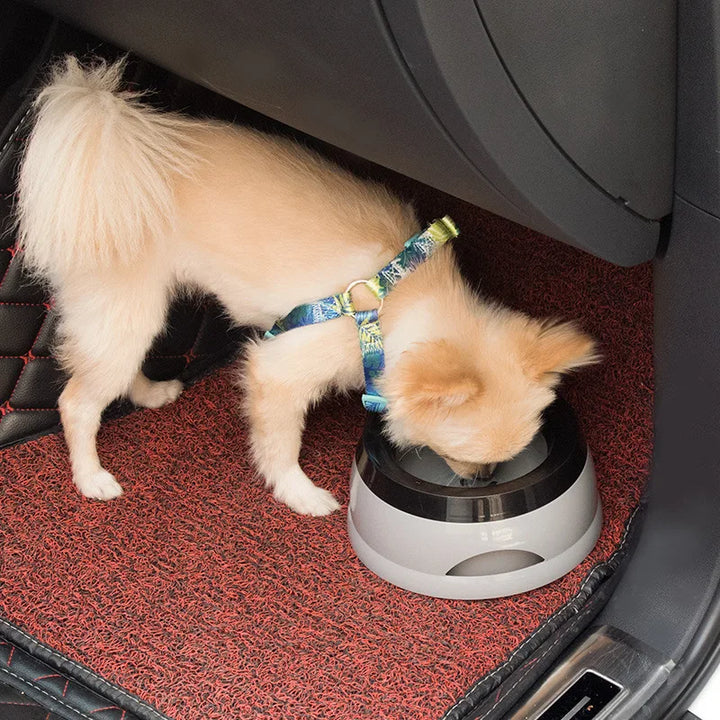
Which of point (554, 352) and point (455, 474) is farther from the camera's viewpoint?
point (455, 474)

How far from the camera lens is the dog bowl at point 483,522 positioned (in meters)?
1.33

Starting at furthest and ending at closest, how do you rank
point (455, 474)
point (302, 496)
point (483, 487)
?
point (302, 496), point (455, 474), point (483, 487)

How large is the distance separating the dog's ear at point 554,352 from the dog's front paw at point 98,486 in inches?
30.5

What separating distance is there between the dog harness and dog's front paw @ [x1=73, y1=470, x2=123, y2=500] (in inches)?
18.6

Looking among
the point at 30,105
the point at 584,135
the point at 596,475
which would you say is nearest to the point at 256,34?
the point at 584,135

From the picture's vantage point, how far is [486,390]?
52.8 inches

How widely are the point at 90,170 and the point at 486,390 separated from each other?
677 mm

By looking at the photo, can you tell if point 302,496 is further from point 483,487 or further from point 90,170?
point 90,170

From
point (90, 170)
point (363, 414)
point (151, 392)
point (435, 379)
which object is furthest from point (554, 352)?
point (151, 392)

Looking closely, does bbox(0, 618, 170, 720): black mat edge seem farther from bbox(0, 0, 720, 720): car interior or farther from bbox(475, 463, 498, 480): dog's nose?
bbox(475, 463, 498, 480): dog's nose

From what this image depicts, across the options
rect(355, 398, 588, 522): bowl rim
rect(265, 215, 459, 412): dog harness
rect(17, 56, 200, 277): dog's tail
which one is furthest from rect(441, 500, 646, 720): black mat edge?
rect(17, 56, 200, 277): dog's tail

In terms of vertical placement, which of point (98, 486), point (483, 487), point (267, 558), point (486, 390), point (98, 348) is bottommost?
point (98, 486)

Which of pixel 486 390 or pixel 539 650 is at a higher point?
pixel 486 390

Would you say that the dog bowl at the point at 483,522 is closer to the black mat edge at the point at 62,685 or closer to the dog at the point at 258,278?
the dog at the point at 258,278
